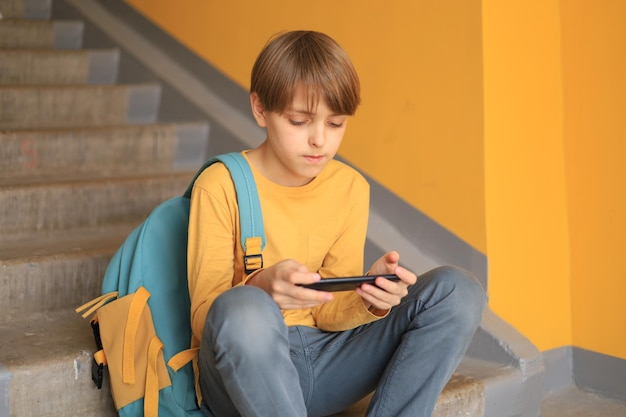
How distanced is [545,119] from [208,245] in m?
1.20

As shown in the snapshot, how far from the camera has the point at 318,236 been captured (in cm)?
188

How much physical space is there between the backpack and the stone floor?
3.62 ft

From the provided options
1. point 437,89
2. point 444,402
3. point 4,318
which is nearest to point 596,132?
point 437,89

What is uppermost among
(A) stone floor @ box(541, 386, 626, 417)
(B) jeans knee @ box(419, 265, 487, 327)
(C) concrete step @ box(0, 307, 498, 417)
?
(B) jeans knee @ box(419, 265, 487, 327)

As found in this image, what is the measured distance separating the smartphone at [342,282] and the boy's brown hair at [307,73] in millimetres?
359

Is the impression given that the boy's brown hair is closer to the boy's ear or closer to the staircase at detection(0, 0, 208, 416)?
the boy's ear

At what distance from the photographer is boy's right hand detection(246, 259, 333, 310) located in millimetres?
1509

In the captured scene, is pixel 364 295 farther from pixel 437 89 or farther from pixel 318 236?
pixel 437 89

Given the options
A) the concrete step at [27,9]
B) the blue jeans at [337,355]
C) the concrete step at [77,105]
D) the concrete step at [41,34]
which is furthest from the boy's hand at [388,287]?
the concrete step at [27,9]

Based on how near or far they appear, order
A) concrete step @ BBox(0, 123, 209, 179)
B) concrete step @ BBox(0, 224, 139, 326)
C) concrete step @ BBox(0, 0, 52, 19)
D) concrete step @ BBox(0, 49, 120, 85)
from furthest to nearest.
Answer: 1. concrete step @ BBox(0, 0, 52, 19)
2. concrete step @ BBox(0, 49, 120, 85)
3. concrete step @ BBox(0, 123, 209, 179)
4. concrete step @ BBox(0, 224, 139, 326)

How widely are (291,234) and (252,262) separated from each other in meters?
0.14

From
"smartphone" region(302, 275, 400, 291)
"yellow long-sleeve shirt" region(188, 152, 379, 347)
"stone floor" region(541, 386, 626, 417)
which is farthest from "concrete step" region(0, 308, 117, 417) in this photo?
"stone floor" region(541, 386, 626, 417)

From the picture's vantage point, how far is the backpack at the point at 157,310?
5.88 feet

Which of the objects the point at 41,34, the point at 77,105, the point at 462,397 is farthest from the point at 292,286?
the point at 41,34
